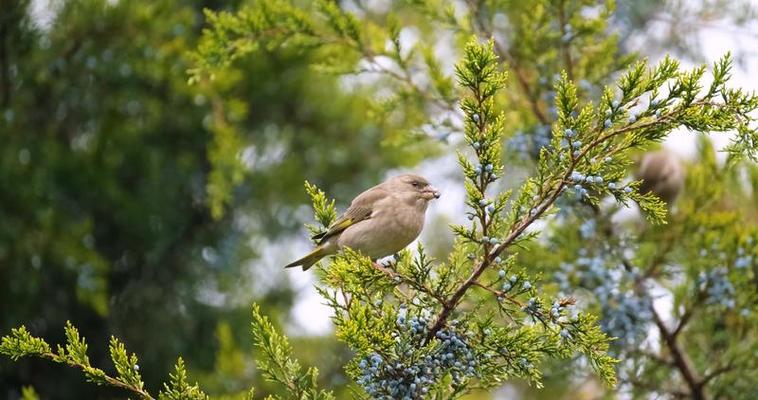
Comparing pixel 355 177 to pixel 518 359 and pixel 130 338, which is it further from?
pixel 518 359

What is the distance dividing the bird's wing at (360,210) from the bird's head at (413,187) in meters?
0.09

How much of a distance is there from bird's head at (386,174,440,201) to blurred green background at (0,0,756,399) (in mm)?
1201

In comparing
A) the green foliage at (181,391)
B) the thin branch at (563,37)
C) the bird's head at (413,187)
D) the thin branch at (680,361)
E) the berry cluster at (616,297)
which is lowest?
the green foliage at (181,391)

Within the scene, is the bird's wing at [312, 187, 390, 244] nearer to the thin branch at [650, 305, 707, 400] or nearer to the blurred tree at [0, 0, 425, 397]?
the blurred tree at [0, 0, 425, 397]

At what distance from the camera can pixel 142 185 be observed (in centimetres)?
677

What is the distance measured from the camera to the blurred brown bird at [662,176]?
5.61 meters

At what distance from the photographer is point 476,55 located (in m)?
3.00

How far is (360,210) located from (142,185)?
95.0 inches

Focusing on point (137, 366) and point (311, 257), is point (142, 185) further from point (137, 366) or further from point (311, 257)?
point (137, 366)

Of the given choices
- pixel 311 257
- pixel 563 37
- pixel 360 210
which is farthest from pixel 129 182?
pixel 563 37

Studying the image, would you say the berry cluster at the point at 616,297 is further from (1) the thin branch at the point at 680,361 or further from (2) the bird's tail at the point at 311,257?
(2) the bird's tail at the point at 311,257

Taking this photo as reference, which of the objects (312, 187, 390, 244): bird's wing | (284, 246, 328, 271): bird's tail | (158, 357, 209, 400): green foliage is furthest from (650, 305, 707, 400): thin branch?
(158, 357, 209, 400): green foliage

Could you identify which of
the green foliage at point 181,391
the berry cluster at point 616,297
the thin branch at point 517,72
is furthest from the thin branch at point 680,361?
the green foliage at point 181,391

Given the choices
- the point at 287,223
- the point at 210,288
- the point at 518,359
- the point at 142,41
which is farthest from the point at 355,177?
the point at 518,359
